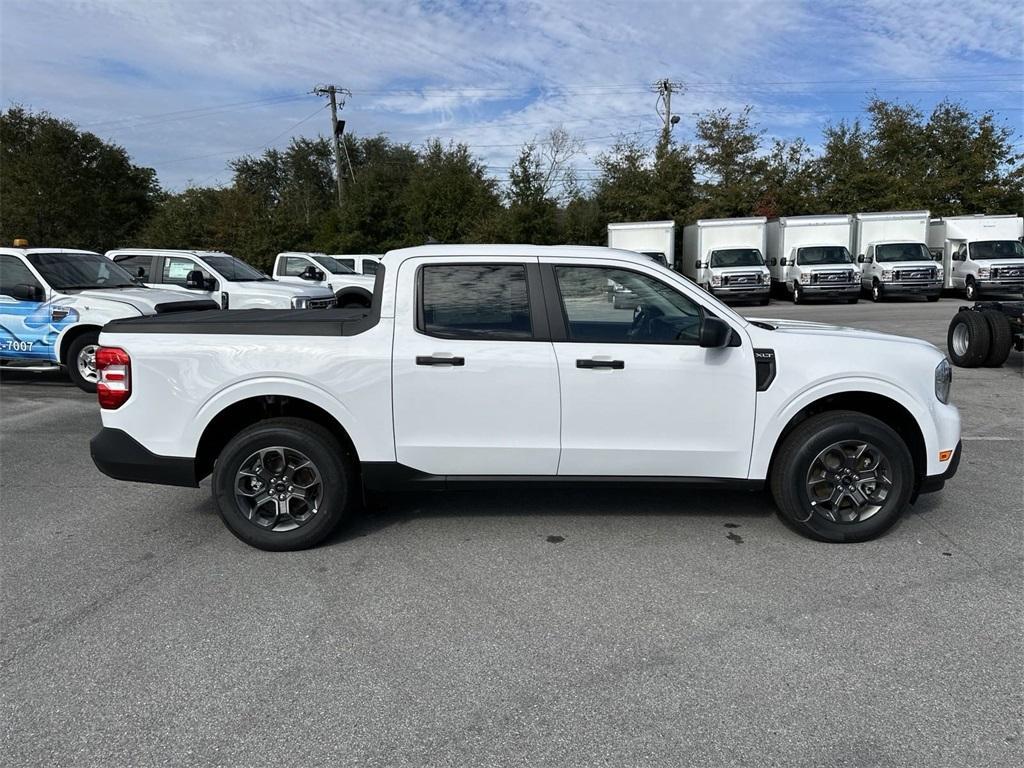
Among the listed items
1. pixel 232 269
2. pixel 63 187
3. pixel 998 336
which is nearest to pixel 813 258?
pixel 998 336

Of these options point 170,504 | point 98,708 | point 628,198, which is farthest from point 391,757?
point 628,198

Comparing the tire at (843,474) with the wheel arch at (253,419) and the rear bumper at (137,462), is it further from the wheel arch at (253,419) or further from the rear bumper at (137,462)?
the rear bumper at (137,462)

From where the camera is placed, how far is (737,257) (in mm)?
26625

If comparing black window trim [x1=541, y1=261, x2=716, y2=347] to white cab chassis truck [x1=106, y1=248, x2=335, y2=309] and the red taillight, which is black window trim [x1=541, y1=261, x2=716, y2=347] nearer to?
the red taillight

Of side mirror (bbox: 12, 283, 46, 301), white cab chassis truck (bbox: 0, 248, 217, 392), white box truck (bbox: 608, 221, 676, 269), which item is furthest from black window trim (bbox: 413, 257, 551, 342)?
white box truck (bbox: 608, 221, 676, 269)

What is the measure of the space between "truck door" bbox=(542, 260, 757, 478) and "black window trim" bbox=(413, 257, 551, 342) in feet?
0.24

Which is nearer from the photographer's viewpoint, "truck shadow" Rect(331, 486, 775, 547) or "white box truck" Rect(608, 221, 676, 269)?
"truck shadow" Rect(331, 486, 775, 547)

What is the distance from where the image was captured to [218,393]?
14.9 ft

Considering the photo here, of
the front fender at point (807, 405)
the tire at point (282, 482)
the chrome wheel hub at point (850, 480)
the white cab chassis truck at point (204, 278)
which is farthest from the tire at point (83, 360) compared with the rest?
the chrome wheel hub at point (850, 480)

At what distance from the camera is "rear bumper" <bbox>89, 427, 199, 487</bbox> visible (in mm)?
4605

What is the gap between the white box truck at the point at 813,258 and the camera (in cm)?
2581

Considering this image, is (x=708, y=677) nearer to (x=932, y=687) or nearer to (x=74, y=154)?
(x=932, y=687)

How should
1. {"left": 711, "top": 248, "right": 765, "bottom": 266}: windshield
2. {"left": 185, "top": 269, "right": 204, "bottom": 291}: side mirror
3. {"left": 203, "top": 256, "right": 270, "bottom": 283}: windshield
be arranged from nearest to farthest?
{"left": 185, "top": 269, "right": 204, "bottom": 291}: side mirror, {"left": 203, "top": 256, "right": 270, "bottom": 283}: windshield, {"left": 711, "top": 248, "right": 765, "bottom": 266}: windshield

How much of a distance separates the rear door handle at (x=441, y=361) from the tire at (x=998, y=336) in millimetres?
9735
